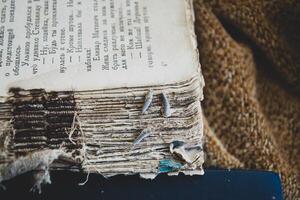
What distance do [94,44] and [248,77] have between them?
0.24m

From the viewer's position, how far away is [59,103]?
469 millimetres

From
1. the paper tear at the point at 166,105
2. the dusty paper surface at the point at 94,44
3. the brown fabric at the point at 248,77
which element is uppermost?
the dusty paper surface at the point at 94,44

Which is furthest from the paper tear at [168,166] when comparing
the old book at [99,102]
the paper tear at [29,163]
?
the paper tear at [29,163]

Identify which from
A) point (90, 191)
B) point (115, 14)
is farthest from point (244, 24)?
point (90, 191)

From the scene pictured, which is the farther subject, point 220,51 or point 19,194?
point 220,51

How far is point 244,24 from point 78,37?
0.24 metres

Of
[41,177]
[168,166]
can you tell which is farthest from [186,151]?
[41,177]

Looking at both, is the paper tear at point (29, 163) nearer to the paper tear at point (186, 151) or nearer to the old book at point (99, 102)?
the old book at point (99, 102)

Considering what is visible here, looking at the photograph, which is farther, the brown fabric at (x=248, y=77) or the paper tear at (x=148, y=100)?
the brown fabric at (x=248, y=77)

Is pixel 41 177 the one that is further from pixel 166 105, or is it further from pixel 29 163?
pixel 166 105

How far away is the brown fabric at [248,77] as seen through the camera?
24.6 inches

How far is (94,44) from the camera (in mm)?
505

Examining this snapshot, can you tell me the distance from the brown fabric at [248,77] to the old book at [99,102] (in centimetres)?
13

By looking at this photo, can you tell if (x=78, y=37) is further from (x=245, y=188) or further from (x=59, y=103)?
(x=245, y=188)
